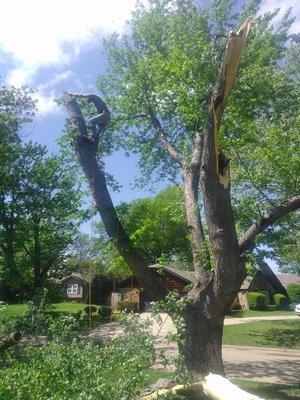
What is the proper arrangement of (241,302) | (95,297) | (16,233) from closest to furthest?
(16,233)
(241,302)
(95,297)

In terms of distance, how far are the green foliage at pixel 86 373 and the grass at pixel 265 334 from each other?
1818cm

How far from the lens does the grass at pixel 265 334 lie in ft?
71.6

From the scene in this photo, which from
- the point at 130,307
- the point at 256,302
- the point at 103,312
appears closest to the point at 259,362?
the point at 130,307

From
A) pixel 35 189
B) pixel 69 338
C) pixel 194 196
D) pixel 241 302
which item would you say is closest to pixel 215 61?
pixel 194 196

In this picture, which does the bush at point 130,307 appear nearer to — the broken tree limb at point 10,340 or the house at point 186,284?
the broken tree limb at point 10,340

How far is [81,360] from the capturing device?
4719 millimetres

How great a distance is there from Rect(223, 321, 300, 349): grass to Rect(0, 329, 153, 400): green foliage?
716 inches

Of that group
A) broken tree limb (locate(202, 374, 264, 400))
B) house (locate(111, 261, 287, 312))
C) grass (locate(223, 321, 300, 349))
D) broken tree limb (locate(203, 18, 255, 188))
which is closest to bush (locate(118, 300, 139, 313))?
broken tree limb (locate(202, 374, 264, 400))

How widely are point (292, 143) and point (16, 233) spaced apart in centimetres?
1851

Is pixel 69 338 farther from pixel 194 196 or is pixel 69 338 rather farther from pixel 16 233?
pixel 16 233

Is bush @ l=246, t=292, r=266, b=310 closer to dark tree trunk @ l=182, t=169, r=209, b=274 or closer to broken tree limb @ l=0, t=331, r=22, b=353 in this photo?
dark tree trunk @ l=182, t=169, r=209, b=274

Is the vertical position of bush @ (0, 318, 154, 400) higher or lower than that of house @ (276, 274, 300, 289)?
lower

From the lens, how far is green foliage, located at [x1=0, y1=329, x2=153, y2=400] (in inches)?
169

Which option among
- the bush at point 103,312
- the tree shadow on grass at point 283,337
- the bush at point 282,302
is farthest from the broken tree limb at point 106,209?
the bush at point 282,302
